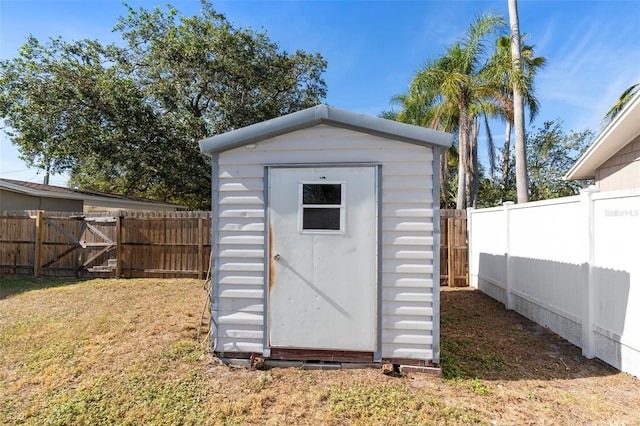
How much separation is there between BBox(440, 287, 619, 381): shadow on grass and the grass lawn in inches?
0.8

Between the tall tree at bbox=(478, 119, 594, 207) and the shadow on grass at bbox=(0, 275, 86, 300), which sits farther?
the tall tree at bbox=(478, 119, 594, 207)

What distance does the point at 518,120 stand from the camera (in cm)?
818

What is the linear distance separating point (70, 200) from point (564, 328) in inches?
523

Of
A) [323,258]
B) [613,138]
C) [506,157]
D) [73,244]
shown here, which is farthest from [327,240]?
[506,157]

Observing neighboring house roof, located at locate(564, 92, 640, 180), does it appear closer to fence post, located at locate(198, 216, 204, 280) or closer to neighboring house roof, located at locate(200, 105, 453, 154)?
neighboring house roof, located at locate(200, 105, 453, 154)

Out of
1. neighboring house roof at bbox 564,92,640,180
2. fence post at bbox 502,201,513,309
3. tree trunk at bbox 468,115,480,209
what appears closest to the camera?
neighboring house roof at bbox 564,92,640,180

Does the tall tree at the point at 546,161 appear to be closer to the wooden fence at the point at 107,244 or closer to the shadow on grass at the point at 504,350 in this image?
the shadow on grass at the point at 504,350

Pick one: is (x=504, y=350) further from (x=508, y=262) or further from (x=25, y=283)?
(x=25, y=283)

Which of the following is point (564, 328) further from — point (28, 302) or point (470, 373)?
point (28, 302)

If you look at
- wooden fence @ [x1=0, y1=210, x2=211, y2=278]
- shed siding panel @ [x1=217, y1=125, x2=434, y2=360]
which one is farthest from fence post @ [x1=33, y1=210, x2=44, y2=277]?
shed siding panel @ [x1=217, y1=125, x2=434, y2=360]

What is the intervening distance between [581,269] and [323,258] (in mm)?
3043

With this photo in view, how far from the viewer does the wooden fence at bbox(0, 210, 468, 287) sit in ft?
25.3

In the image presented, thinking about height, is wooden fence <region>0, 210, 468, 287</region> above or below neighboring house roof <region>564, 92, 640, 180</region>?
below

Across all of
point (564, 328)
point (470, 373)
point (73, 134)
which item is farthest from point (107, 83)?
point (564, 328)
